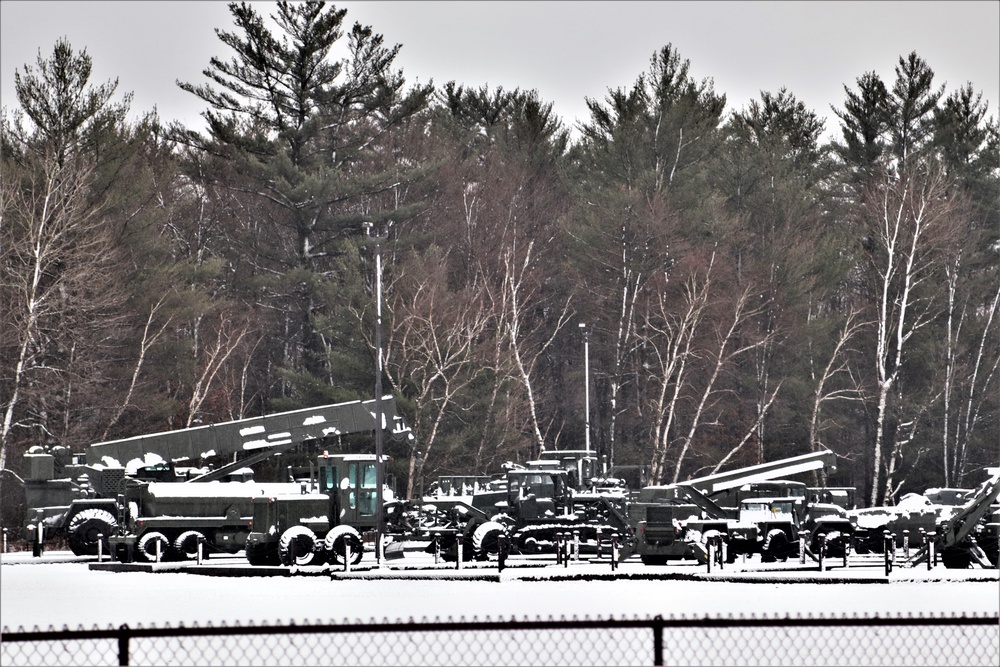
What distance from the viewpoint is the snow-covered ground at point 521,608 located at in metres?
12.8

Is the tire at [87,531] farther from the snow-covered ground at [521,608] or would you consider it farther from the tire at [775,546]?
the tire at [775,546]

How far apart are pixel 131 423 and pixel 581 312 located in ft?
71.1

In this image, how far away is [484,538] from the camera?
3291 cm

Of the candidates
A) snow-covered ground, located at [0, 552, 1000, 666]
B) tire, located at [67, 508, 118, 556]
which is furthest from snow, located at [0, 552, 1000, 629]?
tire, located at [67, 508, 118, 556]

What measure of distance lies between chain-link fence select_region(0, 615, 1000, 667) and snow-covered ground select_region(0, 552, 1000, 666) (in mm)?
45

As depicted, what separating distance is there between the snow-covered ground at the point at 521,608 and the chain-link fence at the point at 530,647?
45mm

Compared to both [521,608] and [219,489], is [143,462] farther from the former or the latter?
[521,608]

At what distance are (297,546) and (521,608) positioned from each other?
1291cm

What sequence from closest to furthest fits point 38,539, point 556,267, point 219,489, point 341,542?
1. point 341,542
2. point 219,489
3. point 38,539
4. point 556,267

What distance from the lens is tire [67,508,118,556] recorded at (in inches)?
1447

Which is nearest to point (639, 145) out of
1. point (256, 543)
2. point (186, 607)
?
point (256, 543)

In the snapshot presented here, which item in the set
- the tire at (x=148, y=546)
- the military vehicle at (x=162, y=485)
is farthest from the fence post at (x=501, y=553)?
the tire at (x=148, y=546)

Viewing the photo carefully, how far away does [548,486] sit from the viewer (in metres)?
38.2

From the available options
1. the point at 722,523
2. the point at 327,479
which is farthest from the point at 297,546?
the point at 722,523
